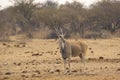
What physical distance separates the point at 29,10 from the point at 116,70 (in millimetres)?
35708

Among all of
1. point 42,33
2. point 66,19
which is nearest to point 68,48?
point 66,19

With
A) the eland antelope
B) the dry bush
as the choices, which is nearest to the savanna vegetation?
the dry bush

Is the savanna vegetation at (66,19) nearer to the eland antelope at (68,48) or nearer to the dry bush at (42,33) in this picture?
the dry bush at (42,33)

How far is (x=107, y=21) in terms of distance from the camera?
45312mm

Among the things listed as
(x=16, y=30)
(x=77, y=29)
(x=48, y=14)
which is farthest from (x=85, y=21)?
(x=16, y=30)

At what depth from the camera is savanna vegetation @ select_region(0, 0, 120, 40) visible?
143 feet

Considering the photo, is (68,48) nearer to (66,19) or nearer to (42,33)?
(66,19)

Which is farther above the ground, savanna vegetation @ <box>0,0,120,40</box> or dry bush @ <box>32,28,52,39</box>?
savanna vegetation @ <box>0,0,120,40</box>

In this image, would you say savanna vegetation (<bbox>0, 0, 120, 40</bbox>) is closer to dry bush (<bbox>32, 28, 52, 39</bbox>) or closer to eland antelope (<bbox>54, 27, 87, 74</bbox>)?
dry bush (<bbox>32, 28, 52, 39</bbox>)

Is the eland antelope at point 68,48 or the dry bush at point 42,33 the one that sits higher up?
the eland antelope at point 68,48

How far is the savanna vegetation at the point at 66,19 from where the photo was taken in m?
43.6

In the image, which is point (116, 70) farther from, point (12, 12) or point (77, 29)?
point (12, 12)

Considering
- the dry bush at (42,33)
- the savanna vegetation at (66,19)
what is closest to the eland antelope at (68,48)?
the savanna vegetation at (66,19)

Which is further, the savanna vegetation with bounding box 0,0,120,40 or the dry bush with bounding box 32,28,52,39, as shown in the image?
the dry bush with bounding box 32,28,52,39
